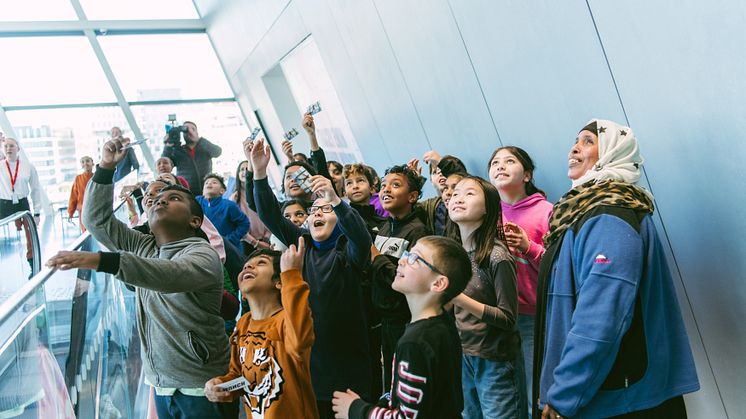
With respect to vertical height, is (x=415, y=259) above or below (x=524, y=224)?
above

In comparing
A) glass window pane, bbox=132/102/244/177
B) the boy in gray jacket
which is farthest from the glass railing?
glass window pane, bbox=132/102/244/177

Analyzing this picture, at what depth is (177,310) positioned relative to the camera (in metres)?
2.23

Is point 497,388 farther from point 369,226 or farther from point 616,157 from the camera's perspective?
point 369,226

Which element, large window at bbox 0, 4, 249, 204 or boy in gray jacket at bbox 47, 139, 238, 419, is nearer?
boy in gray jacket at bbox 47, 139, 238, 419

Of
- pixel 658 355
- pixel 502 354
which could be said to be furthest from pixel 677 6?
pixel 502 354

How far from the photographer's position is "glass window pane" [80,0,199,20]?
1054 cm

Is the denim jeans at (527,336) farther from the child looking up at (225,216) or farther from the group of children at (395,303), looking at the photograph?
the child looking up at (225,216)

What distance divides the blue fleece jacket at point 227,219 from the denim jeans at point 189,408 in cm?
203

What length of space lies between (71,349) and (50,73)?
9.84 meters

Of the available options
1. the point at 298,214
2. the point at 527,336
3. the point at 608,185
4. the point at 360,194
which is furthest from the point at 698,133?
the point at 298,214

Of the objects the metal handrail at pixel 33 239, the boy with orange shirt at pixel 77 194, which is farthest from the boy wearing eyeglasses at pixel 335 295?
the boy with orange shirt at pixel 77 194

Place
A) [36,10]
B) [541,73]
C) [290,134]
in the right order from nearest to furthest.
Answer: [541,73]
[290,134]
[36,10]

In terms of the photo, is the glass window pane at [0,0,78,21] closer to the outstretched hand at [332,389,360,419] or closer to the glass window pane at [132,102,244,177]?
the glass window pane at [132,102,244,177]

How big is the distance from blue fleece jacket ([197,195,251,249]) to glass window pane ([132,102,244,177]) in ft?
23.6
